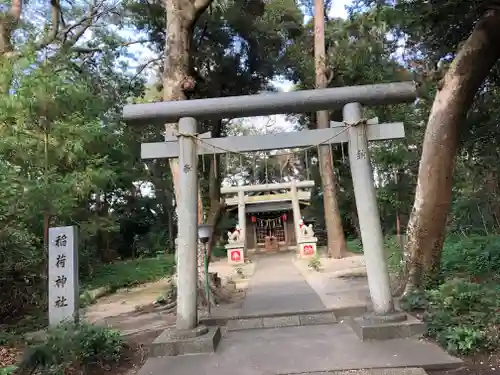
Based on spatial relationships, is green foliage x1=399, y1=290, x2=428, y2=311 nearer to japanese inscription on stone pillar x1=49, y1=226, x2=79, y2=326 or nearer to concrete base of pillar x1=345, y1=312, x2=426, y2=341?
concrete base of pillar x1=345, y1=312, x2=426, y2=341

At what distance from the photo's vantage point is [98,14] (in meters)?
14.1

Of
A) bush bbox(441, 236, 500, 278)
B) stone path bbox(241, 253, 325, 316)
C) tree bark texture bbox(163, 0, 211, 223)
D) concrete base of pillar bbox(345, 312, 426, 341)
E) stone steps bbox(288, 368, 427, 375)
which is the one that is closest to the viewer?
stone steps bbox(288, 368, 427, 375)

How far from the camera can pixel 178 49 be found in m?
8.87

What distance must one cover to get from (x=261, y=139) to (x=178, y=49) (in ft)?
13.1

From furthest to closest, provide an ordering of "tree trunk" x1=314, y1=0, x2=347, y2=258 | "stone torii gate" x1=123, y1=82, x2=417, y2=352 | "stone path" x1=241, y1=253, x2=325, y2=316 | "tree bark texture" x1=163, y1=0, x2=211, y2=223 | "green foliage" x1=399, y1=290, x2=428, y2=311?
"tree trunk" x1=314, y1=0, x2=347, y2=258 < "tree bark texture" x1=163, y1=0, x2=211, y2=223 < "stone path" x1=241, y1=253, x2=325, y2=316 < "green foliage" x1=399, y1=290, x2=428, y2=311 < "stone torii gate" x1=123, y1=82, x2=417, y2=352

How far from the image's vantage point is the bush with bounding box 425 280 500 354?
456cm

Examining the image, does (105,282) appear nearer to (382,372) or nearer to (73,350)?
(73,350)

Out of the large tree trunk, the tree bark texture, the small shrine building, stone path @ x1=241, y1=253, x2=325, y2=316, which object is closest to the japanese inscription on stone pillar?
the tree bark texture

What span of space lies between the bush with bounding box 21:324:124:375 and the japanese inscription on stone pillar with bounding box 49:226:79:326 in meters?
0.53

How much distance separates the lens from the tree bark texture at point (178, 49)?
8.60m

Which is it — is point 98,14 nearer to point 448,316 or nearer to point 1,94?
point 1,94

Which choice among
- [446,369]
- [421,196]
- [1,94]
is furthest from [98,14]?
[446,369]

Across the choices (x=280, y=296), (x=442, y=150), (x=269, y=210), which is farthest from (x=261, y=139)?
(x=269, y=210)

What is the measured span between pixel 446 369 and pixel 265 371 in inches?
73.5
